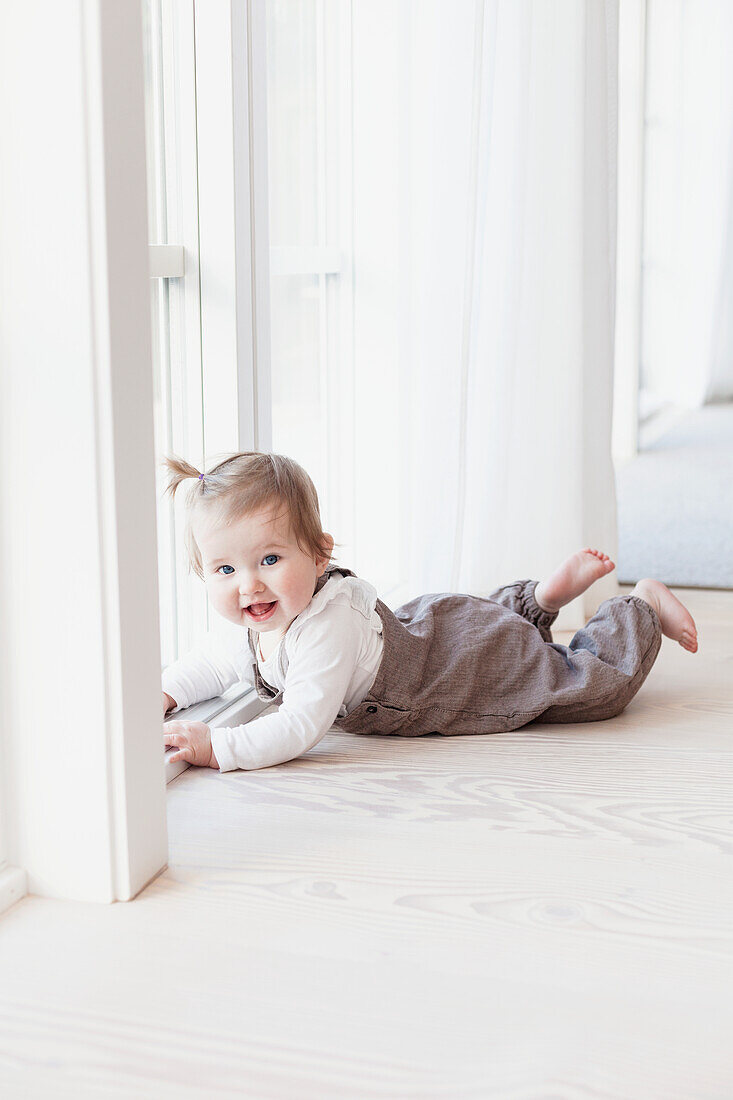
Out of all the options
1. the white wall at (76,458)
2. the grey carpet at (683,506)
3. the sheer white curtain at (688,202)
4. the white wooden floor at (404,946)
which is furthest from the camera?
the sheer white curtain at (688,202)

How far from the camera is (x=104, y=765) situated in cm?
102

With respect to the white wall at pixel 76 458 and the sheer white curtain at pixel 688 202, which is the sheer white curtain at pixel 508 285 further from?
the sheer white curtain at pixel 688 202

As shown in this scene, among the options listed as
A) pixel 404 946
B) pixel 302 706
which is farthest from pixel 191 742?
pixel 404 946

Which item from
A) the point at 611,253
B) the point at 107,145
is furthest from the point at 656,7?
the point at 107,145

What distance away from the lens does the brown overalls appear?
1.49 m

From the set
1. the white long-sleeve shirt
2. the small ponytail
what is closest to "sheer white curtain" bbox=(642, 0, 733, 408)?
the white long-sleeve shirt

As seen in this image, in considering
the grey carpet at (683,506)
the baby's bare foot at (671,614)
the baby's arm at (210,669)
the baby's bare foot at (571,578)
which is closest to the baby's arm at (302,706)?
the baby's arm at (210,669)

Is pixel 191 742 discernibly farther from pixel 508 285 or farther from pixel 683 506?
pixel 683 506

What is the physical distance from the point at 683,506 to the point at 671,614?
1.71 meters

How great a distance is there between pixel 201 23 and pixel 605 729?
1.06 m

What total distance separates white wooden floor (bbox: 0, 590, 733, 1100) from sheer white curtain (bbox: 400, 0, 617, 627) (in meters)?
0.70

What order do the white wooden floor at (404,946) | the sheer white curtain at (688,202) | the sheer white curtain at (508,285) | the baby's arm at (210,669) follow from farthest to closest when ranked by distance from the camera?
the sheer white curtain at (688,202) → the sheer white curtain at (508,285) → the baby's arm at (210,669) → the white wooden floor at (404,946)

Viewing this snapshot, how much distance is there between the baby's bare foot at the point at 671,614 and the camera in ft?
5.51

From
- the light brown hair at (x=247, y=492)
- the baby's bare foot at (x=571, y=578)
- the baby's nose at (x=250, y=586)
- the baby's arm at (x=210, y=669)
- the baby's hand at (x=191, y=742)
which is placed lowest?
the baby's hand at (x=191, y=742)
